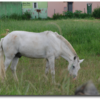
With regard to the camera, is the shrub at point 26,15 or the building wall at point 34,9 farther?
the building wall at point 34,9

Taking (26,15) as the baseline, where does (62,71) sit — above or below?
below

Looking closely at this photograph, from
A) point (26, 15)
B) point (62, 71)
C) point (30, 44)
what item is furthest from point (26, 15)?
point (62, 71)

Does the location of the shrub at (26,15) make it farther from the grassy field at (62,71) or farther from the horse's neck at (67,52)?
the horse's neck at (67,52)

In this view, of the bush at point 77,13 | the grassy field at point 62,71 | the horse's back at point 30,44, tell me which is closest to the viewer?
the grassy field at point 62,71

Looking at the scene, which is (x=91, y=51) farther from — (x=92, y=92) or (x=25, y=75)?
(x=92, y=92)

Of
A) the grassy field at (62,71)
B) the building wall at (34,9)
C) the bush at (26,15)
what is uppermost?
the building wall at (34,9)

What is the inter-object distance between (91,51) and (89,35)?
1657 millimetres

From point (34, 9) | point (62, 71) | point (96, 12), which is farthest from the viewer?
point (34, 9)

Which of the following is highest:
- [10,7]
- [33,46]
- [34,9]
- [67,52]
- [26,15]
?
[10,7]

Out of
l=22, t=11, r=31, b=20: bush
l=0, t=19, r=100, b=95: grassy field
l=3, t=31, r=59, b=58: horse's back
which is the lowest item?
l=0, t=19, r=100, b=95: grassy field

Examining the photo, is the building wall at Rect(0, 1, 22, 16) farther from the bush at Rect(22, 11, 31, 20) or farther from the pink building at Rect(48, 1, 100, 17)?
the pink building at Rect(48, 1, 100, 17)

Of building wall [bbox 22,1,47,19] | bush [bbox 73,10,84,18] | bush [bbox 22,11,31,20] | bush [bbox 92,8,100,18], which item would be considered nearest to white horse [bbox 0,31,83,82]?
bush [bbox 22,11,31,20]

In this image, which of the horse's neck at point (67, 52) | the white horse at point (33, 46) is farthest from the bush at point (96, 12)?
the white horse at point (33, 46)

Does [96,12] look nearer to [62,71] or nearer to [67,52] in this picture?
[67,52]
